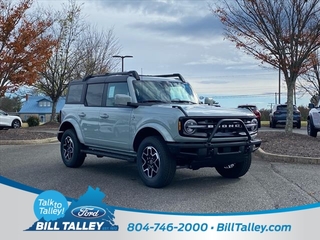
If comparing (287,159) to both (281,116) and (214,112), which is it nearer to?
(214,112)

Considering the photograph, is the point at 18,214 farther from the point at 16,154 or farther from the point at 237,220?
the point at 16,154

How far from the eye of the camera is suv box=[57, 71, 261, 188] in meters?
6.52

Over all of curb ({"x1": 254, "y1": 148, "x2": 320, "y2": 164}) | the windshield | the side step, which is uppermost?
the windshield

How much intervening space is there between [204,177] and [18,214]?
4.44 metres

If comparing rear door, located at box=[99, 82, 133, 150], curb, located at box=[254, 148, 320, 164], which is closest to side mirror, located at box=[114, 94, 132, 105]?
rear door, located at box=[99, 82, 133, 150]

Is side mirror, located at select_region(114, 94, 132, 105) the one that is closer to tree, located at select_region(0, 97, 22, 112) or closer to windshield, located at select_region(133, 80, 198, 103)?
windshield, located at select_region(133, 80, 198, 103)

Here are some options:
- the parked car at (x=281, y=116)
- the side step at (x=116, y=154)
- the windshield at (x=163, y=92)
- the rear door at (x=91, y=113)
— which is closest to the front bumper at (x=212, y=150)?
the side step at (x=116, y=154)

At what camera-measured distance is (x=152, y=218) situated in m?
4.15

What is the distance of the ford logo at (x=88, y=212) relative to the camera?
4094 millimetres

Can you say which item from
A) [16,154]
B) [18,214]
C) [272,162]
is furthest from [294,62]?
[18,214]

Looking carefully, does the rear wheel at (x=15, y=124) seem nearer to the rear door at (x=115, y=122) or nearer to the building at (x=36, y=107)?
the rear door at (x=115, y=122)

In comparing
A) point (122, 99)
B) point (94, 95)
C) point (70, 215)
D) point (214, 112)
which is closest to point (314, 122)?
point (94, 95)

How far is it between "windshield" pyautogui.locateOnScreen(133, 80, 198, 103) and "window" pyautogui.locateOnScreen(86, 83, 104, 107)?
1.08m

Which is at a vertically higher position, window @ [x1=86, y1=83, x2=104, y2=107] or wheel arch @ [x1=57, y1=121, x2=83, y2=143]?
window @ [x1=86, y1=83, x2=104, y2=107]
